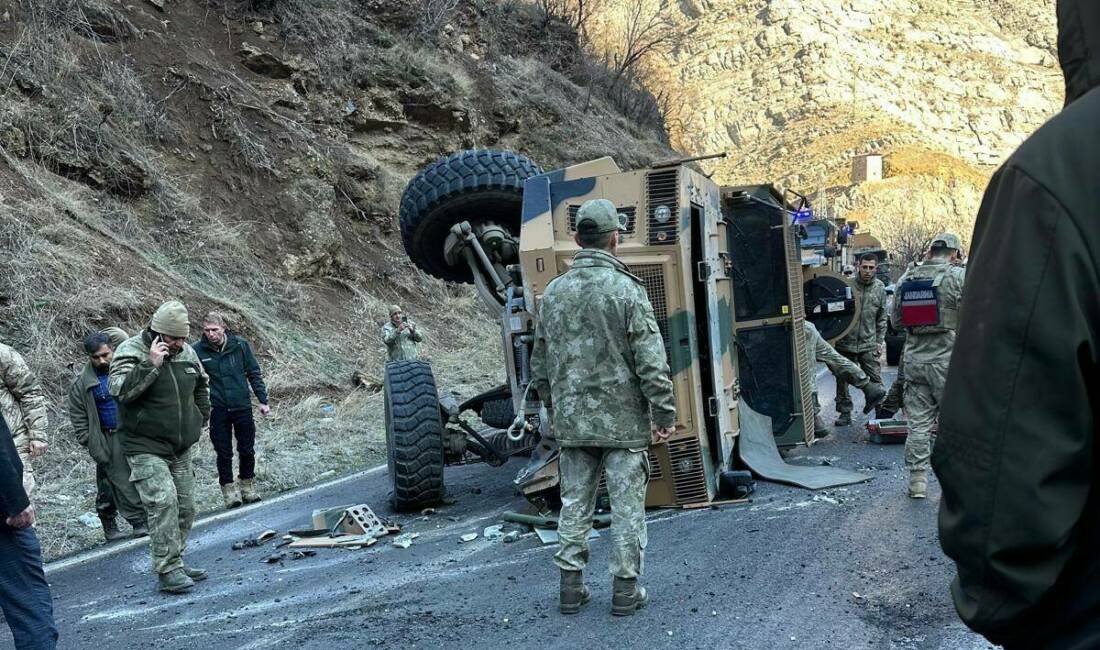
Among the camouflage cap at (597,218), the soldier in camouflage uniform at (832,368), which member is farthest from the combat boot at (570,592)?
the soldier in camouflage uniform at (832,368)

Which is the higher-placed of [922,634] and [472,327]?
[472,327]

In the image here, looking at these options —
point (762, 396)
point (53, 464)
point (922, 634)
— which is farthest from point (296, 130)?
point (922, 634)

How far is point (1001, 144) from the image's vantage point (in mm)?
61844

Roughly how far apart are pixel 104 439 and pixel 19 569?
3.37 m

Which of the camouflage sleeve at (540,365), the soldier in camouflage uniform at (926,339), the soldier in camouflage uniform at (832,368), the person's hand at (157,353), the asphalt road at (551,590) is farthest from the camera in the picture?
the soldier in camouflage uniform at (832,368)

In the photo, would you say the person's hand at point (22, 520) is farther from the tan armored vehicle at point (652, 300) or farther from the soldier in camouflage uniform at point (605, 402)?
the tan armored vehicle at point (652, 300)

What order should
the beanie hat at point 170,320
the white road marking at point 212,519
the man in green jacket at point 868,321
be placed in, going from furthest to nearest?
the man in green jacket at point 868,321 < the white road marking at point 212,519 < the beanie hat at point 170,320

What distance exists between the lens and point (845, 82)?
204 feet

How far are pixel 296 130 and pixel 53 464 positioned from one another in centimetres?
959

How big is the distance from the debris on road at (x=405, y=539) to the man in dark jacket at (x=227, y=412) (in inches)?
92.3

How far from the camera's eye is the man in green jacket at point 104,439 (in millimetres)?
7145

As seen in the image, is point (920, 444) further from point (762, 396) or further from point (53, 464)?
point (53, 464)

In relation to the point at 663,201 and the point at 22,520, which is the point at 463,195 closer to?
the point at 663,201

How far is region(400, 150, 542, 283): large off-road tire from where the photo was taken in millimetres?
7598
